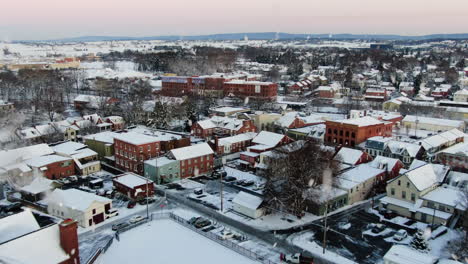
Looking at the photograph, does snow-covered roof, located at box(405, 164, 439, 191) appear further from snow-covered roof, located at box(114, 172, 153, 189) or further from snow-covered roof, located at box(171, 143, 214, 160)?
snow-covered roof, located at box(114, 172, 153, 189)

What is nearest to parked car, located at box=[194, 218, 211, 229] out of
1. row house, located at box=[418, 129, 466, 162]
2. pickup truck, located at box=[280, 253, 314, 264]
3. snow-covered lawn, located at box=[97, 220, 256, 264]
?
snow-covered lawn, located at box=[97, 220, 256, 264]

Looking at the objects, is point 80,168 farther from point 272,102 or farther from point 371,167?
point 272,102

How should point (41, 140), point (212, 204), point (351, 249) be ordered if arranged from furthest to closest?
point (41, 140) → point (212, 204) → point (351, 249)

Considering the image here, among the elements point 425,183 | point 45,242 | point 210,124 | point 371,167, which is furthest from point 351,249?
point 210,124

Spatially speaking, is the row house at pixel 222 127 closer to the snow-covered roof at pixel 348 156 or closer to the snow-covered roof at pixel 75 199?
the snow-covered roof at pixel 348 156

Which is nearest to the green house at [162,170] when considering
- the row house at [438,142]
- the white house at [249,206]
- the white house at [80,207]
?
the white house at [80,207]

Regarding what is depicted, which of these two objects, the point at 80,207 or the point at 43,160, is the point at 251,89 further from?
the point at 80,207
